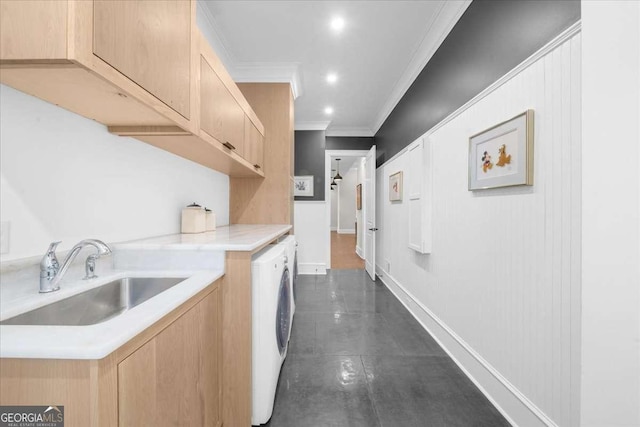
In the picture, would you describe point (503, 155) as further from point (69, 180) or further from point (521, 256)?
point (69, 180)

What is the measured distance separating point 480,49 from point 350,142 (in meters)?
3.59

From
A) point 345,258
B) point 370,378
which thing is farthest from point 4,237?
point 345,258

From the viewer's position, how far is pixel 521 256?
1409 mm

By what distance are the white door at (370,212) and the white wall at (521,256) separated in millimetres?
2022

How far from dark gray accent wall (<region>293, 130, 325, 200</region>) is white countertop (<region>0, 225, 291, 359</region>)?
325 centimetres

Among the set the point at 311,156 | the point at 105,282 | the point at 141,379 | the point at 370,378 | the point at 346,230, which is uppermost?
the point at 311,156

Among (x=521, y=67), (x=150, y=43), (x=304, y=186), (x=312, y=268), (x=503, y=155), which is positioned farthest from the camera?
(x=304, y=186)

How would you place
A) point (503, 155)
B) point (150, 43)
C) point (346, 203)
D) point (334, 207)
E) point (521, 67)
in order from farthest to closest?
point (334, 207)
point (346, 203)
point (503, 155)
point (521, 67)
point (150, 43)

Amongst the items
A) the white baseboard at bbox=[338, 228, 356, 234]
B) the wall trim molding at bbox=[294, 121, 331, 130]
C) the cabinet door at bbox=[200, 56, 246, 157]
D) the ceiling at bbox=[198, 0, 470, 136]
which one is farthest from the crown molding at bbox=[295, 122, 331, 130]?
the white baseboard at bbox=[338, 228, 356, 234]

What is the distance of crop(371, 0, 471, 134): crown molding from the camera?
6.64ft

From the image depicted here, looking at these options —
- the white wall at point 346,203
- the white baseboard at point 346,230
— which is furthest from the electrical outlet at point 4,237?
the white baseboard at point 346,230

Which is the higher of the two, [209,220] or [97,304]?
[209,220]

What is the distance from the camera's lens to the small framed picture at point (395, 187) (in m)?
3.45

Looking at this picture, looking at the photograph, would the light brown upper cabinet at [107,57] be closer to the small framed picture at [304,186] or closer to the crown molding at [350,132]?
the small framed picture at [304,186]
